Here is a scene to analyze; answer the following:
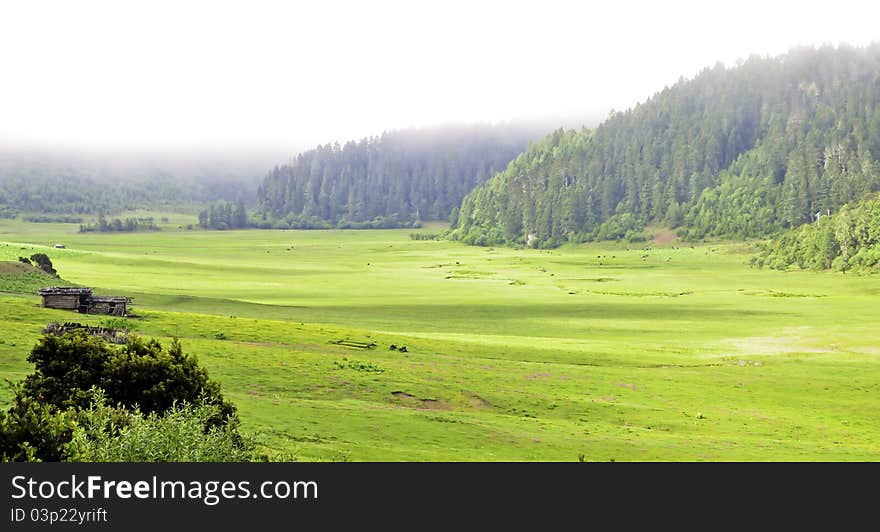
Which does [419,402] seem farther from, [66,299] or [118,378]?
[66,299]

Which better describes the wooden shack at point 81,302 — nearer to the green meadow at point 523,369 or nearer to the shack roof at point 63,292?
the shack roof at point 63,292

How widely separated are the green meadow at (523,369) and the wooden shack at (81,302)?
2.45 meters

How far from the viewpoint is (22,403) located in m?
32.3

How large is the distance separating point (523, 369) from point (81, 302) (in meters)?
40.4

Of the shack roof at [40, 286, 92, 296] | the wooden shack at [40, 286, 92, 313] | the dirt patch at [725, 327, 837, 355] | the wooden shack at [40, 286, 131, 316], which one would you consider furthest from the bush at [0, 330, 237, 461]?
the dirt patch at [725, 327, 837, 355]

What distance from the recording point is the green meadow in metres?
49.2

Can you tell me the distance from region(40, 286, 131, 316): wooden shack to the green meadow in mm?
2454

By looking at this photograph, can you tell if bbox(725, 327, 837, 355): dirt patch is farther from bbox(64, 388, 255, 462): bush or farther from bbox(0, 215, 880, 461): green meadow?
bbox(64, 388, 255, 462): bush

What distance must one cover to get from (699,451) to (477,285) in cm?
11778

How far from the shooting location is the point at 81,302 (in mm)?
82812

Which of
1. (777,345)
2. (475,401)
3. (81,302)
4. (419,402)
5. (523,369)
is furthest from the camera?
→ (777,345)

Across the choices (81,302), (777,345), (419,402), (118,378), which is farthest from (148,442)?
(777,345)
